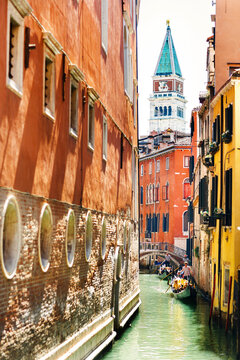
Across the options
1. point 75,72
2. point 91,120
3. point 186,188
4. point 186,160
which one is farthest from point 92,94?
point 186,188

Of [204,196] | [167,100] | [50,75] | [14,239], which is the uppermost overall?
[167,100]

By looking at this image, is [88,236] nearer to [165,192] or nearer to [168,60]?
[165,192]

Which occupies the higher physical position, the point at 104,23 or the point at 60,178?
the point at 104,23

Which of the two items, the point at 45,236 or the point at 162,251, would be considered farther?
the point at 162,251

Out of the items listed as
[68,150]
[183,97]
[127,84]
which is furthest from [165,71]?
[68,150]

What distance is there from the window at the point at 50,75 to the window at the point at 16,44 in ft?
4.70

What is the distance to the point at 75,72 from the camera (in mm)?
12641

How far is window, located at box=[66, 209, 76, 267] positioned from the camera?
40.6 ft

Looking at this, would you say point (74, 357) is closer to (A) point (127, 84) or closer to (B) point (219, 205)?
(B) point (219, 205)

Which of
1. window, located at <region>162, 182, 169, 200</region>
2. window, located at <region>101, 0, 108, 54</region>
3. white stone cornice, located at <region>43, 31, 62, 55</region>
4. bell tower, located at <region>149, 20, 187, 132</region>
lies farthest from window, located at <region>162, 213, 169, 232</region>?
bell tower, located at <region>149, 20, 187, 132</region>

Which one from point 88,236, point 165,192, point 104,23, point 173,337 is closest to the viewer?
point 88,236

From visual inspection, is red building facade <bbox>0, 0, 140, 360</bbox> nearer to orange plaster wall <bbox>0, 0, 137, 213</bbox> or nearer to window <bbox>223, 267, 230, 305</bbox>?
orange plaster wall <bbox>0, 0, 137, 213</bbox>

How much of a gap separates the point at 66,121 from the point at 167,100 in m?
137

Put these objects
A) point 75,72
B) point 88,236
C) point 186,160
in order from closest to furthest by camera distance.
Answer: point 75,72 < point 88,236 < point 186,160
